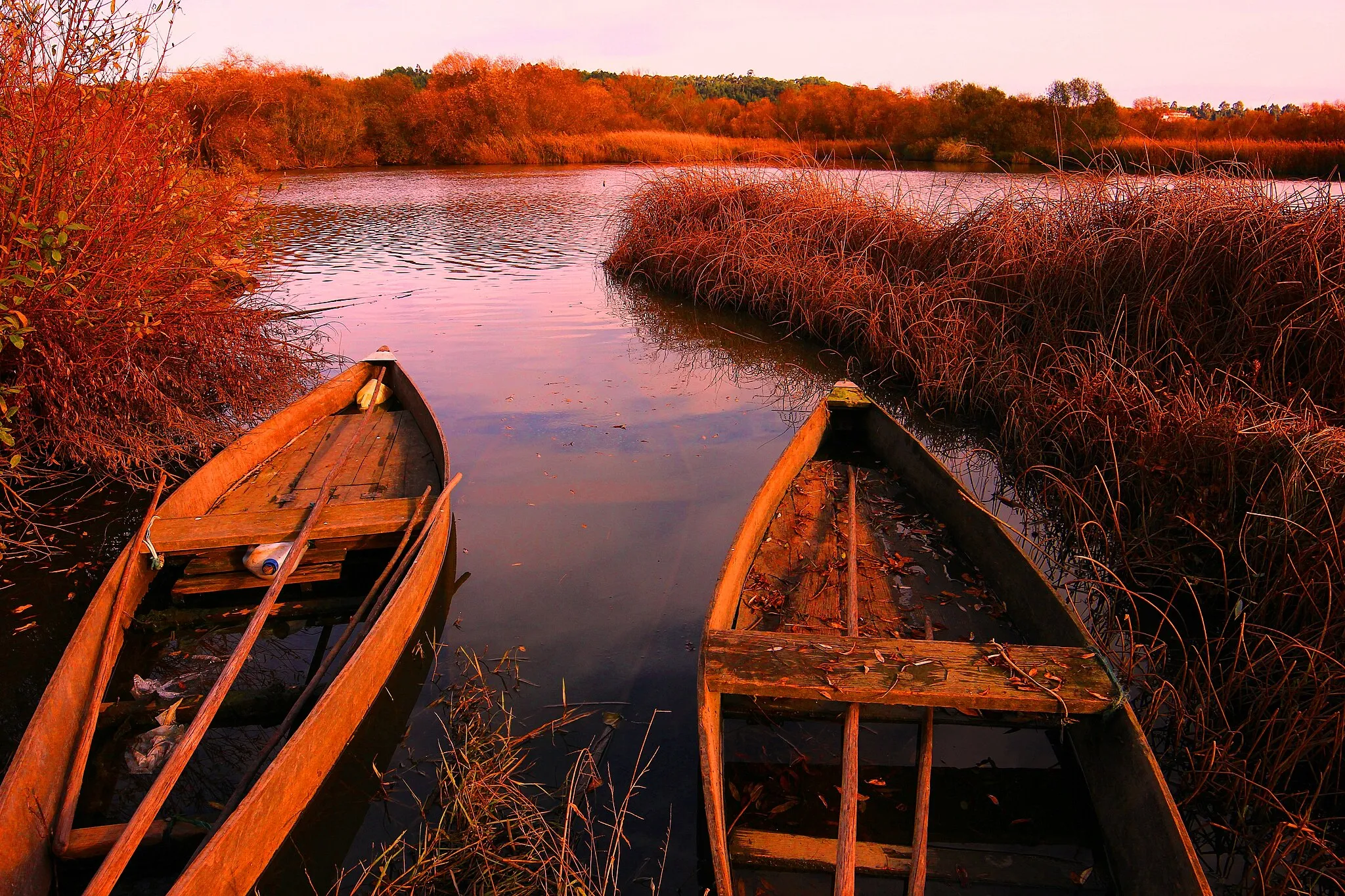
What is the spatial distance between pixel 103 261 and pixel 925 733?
566 cm

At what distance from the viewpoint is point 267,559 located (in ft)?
13.9

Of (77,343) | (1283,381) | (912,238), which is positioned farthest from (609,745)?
(912,238)

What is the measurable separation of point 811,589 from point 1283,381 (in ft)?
13.2

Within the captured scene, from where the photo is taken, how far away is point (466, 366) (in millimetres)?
9617

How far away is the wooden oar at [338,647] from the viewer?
2.87 metres

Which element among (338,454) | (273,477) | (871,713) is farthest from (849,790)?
(338,454)

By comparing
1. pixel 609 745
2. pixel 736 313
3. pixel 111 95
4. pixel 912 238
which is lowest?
pixel 609 745

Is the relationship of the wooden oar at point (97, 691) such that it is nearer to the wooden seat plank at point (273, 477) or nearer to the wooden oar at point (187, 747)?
the wooden oar at point (187, 747)

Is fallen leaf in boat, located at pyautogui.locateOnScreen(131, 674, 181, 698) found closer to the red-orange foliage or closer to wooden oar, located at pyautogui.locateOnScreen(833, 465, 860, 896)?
wooden oar, located at pyautogui.locateOnScreen(833, 465, 860, 896)

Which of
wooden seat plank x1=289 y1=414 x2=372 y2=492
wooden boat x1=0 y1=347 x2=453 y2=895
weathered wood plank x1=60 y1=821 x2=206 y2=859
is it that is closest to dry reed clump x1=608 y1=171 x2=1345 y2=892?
wooden boat x1=0 y1=347 x2=453 y2=895

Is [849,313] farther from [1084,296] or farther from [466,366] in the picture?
[466,366]

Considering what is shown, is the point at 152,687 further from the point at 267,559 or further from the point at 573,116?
the point at 573,116

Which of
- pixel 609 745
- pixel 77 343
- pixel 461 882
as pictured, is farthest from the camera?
pixel 77 343

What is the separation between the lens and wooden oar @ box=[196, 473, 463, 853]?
287cm
